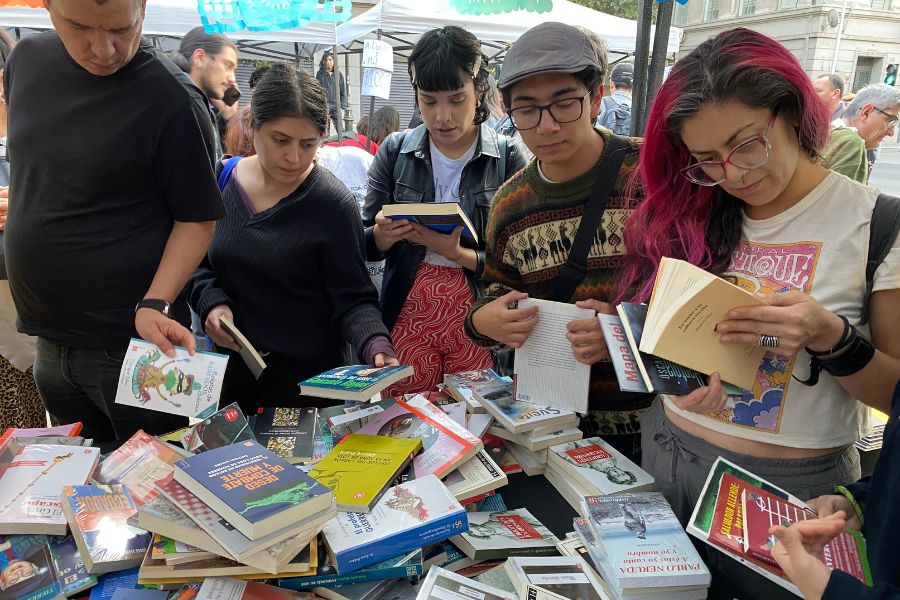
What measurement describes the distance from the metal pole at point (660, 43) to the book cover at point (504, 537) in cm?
177

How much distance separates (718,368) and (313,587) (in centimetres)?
89

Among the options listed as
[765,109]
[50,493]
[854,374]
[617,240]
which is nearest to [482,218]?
[617,240]

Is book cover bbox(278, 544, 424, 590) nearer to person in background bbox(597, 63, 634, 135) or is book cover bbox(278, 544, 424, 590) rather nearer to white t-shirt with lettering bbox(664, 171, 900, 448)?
white t-shirt with lettering bbox(664, 171, 900, 448)

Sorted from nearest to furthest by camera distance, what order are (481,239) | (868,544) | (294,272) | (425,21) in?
(868,544) → (294,272) → (481,239) → (425,21)

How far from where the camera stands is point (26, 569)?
1.14 meters

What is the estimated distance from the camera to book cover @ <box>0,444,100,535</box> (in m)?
1.22

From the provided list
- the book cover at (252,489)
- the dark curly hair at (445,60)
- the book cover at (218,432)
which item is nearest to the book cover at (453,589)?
the book cover at (252,489)

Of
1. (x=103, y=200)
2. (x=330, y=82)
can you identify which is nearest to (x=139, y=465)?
(x=103, y=200)

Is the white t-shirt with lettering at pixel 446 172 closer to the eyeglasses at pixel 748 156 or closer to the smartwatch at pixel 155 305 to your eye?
the smartwatch at pixel 155 305

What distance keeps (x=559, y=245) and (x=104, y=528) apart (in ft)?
4.24

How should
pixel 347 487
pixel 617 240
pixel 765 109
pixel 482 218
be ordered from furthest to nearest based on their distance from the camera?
pixel 482 218, pixel 617 240, pixel 347 487, pixel 765 109

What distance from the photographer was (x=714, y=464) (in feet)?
3.88

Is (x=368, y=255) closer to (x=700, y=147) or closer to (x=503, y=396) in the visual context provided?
(x=503, y=396)

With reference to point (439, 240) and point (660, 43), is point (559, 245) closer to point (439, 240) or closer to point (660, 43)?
point (439, 240)
